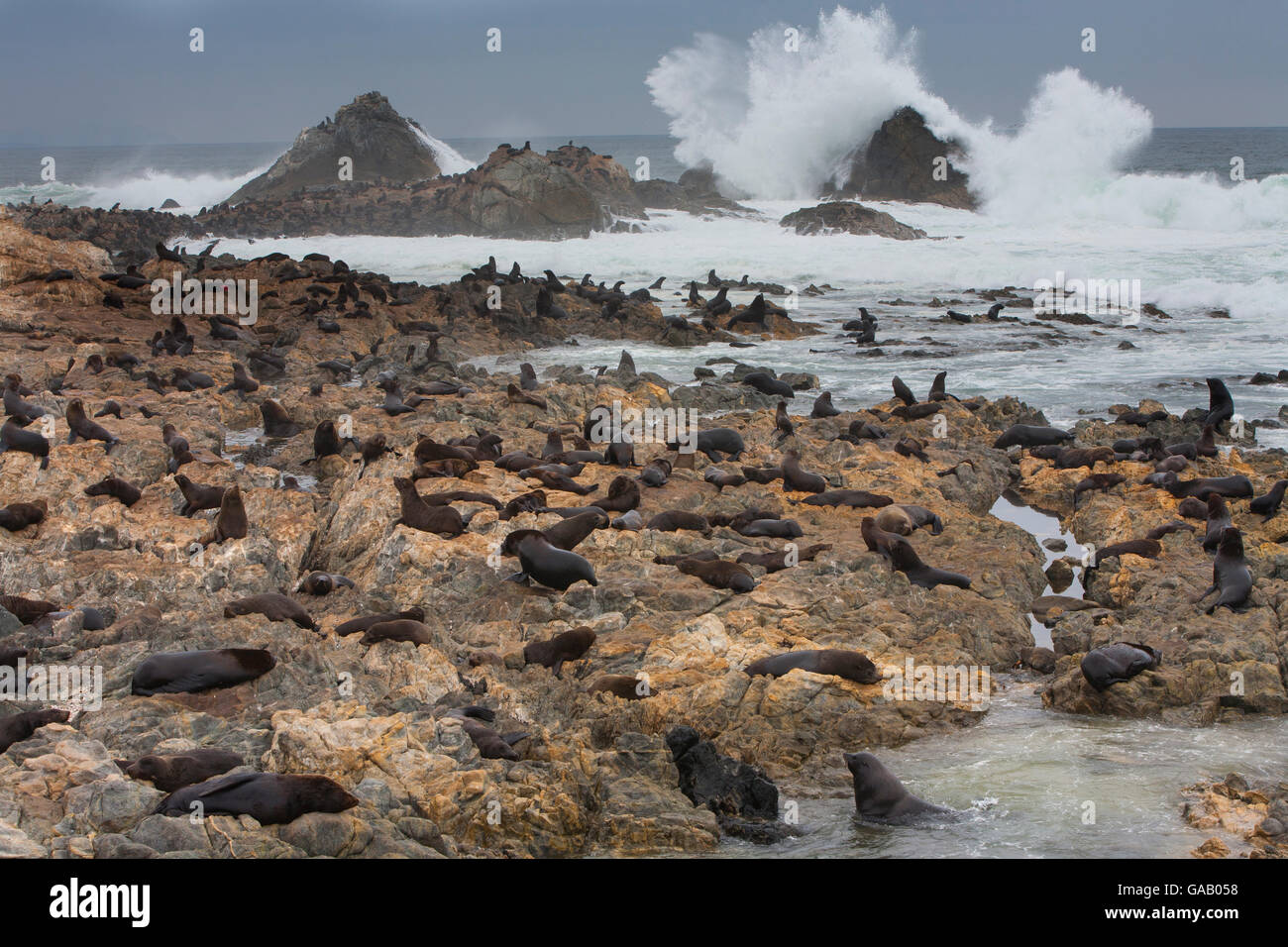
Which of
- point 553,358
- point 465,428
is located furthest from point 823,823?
point 553,358

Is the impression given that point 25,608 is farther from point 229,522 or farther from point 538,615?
point 538,615

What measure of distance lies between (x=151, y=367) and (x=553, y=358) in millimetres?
7916

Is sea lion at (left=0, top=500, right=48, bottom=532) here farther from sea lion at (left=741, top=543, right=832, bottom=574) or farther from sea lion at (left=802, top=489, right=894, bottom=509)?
sea lion at (left=802, top=489, right=894, bottom=509)

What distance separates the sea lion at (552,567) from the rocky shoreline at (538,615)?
0.41ft

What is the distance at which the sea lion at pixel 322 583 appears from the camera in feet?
29.4

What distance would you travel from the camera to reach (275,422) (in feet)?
49.4

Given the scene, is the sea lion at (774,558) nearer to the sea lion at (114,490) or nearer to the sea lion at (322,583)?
the sea lion at (322,583)

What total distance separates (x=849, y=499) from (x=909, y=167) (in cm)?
5089

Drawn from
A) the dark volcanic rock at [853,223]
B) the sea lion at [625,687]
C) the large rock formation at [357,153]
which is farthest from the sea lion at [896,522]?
the large rock formation at [357,153]

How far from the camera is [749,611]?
28.8 ft

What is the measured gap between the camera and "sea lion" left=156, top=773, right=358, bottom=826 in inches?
188

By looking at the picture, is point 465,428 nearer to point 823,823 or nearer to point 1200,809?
point 823,823

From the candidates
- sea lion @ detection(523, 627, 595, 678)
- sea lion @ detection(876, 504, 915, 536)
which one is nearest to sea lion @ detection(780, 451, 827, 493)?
sea lion @ detection(876, 504, 915, 536)

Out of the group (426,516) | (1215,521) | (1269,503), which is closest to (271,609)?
(426,516)
